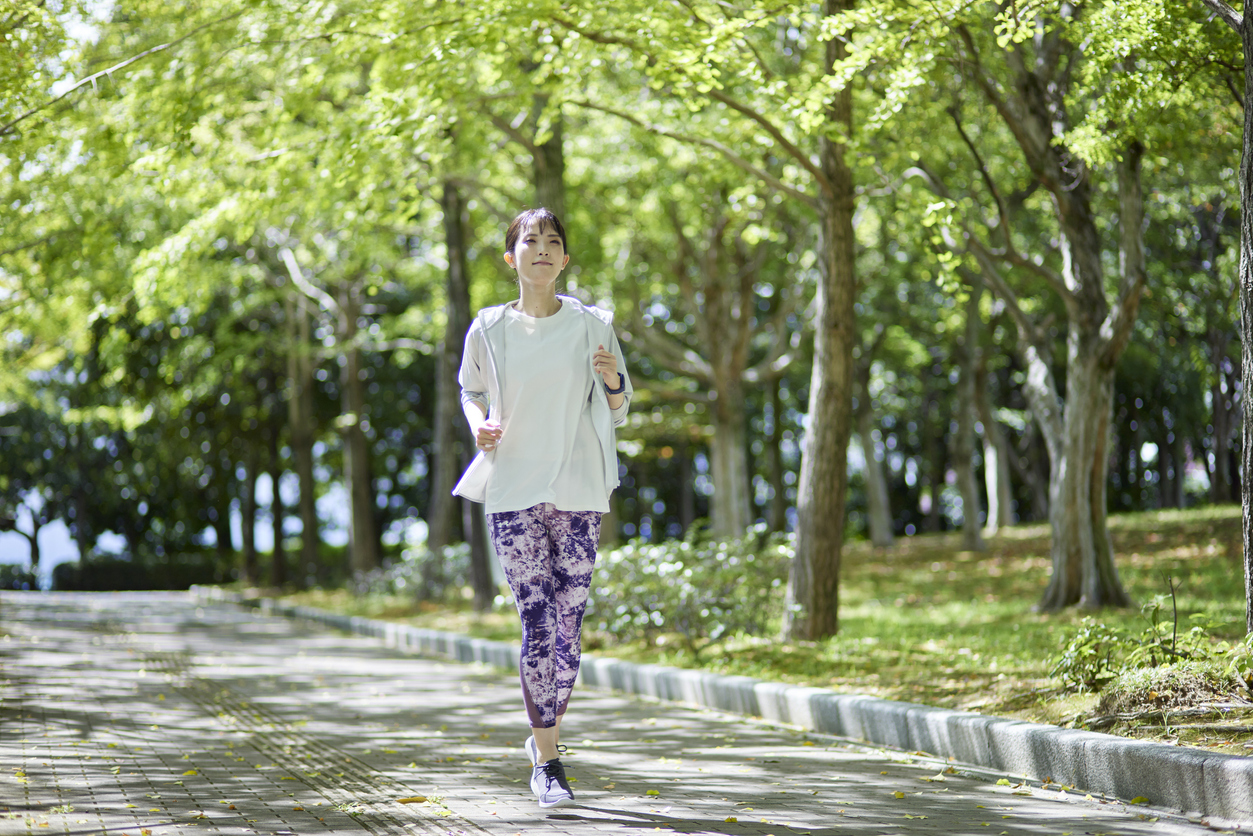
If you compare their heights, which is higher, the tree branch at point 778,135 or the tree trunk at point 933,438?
the tree branch at point 778,135

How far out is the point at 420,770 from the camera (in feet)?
17.3

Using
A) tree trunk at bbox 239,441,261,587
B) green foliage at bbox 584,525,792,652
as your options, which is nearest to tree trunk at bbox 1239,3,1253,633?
green foliage at bbox 584,525,792,652

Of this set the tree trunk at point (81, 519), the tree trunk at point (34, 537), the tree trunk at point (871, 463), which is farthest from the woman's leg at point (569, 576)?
the tree trunk at point (34, 537)

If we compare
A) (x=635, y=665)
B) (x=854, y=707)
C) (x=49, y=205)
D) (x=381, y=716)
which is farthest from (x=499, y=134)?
(x=854, y=707)

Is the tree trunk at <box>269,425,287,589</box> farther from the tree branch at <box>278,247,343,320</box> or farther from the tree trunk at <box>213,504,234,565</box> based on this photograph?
the tree trunk at <box>213,504,234,565</box>

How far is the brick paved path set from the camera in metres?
4.09

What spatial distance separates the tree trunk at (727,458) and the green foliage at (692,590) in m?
7.47

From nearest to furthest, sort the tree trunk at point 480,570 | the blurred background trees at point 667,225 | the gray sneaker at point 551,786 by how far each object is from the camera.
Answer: the gray sneaker at point 551,786 → the blurred background trees at point 667,225 → the tree trunk at point 480,570

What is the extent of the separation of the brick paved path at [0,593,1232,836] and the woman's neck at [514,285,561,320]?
2.00 meters

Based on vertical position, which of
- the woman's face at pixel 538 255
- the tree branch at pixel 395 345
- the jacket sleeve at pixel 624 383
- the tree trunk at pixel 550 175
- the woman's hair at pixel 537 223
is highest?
the tree trunk at pixel 550 175

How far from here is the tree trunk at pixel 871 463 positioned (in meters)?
22.9

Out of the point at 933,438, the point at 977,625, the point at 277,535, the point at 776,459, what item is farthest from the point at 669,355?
the point at 933,438

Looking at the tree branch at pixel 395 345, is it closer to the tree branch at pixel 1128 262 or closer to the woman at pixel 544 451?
the tree branch at pixel 1128 262

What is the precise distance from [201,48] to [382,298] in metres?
21.6
